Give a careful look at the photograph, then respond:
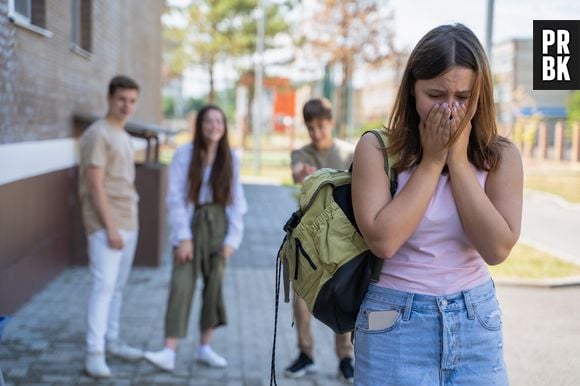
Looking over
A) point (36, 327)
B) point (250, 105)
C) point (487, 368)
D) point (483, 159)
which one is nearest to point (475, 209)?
point (483, 159)

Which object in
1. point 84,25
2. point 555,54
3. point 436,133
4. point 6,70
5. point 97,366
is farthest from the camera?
point 84,25

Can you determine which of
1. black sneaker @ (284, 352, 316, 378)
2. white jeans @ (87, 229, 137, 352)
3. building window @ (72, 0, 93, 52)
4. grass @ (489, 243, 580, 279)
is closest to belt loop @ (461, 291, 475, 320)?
black sneaker @ (284, 352, 316, 378)

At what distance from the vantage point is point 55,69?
352 inches

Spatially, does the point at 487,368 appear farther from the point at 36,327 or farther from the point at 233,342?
the point at 36,327

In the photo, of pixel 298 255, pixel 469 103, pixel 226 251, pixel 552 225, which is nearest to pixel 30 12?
pixel 226 251

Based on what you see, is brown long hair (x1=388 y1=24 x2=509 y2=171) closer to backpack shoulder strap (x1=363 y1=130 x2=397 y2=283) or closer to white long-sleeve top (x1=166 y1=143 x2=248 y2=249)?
backpack shoulder strap (x1=363 y1=130 x2=397 y2=283)

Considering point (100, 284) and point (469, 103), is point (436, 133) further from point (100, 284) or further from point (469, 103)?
point (100, 284)

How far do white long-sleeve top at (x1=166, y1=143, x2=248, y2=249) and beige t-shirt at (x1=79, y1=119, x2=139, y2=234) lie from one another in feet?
1.03

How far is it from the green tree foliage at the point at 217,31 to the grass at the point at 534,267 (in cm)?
3909

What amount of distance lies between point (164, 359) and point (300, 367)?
942mm

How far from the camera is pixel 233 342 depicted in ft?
22.0

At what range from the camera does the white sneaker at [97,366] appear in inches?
219

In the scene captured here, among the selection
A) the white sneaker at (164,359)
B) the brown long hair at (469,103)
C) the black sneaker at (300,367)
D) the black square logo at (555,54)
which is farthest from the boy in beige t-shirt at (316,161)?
the brown long hair at (469,103)

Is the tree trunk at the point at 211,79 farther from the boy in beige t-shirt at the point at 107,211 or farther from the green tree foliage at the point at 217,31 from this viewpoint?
the boy in beige t-shirt at the point at 107,211
